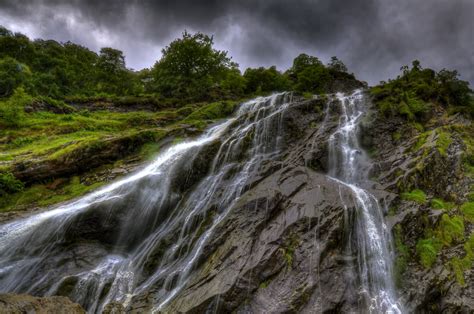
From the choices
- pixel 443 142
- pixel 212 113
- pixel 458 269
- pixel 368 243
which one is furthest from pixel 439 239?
pixel 212 113

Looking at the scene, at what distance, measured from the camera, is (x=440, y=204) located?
10609mm

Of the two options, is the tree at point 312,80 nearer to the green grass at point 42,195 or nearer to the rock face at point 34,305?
the green grass at point 42,195

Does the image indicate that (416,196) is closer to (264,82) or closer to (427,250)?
(427,250)

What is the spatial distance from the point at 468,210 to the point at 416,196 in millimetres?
1999

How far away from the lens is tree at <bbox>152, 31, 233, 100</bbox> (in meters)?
29.5

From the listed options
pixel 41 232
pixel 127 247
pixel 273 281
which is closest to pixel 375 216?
pixel 273 281

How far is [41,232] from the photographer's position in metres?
10.8

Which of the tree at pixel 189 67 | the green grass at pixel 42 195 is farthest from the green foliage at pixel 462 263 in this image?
the tree at pixel 189 67

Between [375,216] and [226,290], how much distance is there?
582 cm

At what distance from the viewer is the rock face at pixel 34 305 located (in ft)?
18.9

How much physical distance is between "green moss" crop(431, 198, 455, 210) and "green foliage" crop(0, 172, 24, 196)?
17550mm

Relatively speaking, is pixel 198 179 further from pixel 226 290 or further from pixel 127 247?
pixel 226 290

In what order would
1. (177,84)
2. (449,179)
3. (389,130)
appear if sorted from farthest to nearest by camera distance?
(177,84) < (389,130) < (449,179)

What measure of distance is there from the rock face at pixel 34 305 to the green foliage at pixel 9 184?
9.10 metres
